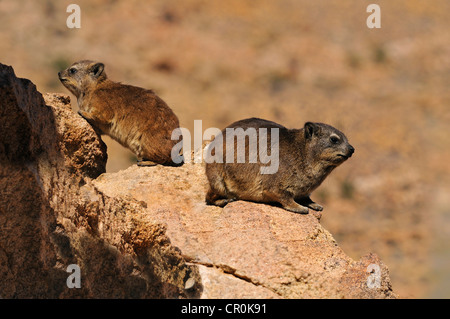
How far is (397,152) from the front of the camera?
18797 mm

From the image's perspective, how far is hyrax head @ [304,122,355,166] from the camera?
23.5ft

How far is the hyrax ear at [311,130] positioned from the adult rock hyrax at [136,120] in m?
1.79

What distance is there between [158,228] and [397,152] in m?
14.0

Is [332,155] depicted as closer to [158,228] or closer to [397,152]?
[158,228]

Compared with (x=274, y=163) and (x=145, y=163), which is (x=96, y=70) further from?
(x=274, y=163)

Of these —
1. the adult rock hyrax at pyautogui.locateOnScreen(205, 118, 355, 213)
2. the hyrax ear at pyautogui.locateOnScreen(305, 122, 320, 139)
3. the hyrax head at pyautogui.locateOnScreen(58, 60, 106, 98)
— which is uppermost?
the hyrax head at pyautogui.locateOnScreen(58, 60, 106, 98)

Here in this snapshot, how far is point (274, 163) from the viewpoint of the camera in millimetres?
7094

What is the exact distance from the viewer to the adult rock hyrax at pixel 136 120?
775 cm

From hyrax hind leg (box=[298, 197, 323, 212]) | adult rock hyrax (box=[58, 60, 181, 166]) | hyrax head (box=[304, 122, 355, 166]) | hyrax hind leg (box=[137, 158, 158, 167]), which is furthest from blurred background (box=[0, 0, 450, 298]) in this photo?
hyrax head (box=[304, 122, 355, 166])

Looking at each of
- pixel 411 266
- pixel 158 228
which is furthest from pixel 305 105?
pixel 158 228

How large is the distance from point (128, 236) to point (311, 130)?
2.62 m

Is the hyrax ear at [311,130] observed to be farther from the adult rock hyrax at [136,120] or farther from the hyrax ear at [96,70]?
the hyrax ear at [96,70]

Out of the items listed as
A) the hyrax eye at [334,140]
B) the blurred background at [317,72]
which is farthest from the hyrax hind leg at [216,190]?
the blurred background at [317,72]

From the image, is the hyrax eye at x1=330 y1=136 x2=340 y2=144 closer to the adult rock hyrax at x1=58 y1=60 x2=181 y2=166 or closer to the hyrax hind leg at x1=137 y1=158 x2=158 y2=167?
the adult rock hyrax at x1=58 y1=60 x2=181 y2=166
